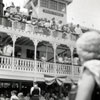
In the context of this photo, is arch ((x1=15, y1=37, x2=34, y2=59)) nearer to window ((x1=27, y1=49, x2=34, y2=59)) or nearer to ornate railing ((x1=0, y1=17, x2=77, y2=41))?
window ((x1=27, y1=49, x2=34, y2=59))

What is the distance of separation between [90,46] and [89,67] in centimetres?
16

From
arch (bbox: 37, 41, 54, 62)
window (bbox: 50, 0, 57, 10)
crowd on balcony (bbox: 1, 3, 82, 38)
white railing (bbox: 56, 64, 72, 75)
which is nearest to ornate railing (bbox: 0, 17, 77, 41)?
crowd on balcony (bbox: 1, 3, 82, 38)

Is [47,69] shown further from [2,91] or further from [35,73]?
[2,91]

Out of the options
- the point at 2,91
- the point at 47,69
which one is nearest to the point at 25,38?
the point at 47,69

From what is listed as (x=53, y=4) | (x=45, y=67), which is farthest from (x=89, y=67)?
(x=53, y=4)

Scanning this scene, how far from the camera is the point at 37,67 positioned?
1942 cm

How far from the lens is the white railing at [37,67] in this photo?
17.8m

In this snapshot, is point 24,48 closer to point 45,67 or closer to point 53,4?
point 45,67

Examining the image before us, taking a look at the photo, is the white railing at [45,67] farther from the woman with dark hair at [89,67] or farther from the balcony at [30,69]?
the woman with dark hair at [89,67]

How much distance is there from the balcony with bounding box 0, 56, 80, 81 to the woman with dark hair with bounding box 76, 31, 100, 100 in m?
16.0

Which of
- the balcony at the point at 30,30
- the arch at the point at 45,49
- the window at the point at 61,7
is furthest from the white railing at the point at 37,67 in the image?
the window at the point at 61,7

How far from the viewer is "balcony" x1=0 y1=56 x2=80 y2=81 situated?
17.8 metres

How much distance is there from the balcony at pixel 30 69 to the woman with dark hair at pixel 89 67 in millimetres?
16006

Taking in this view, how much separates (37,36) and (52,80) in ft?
11.9
